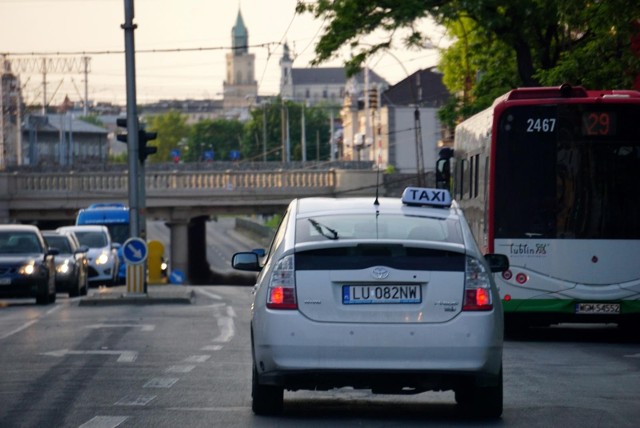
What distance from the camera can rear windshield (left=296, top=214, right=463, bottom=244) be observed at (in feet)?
35.9

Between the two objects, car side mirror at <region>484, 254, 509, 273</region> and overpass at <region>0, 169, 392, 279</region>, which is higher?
overpass at <region>0, 169, 392, 279</region>

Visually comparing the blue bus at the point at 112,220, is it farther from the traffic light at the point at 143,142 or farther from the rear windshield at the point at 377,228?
the rear windshield at the point at 377,228

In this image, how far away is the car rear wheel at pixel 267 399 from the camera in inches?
443

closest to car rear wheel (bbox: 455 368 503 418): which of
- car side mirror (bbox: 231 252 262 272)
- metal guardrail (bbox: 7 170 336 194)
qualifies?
car side mirror (bbox: 231 252 262 272)

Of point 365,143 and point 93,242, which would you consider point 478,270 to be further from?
point 365,143

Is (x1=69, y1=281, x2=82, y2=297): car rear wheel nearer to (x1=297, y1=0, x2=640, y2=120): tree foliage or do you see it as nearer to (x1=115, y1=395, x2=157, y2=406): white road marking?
(x1=297, y1=0, x2=640, y2=120): tree foliage

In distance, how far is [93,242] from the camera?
49.9 meters

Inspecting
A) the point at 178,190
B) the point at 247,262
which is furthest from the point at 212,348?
the point at 178,190

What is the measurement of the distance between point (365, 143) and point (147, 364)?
130 m

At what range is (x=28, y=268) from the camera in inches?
1227

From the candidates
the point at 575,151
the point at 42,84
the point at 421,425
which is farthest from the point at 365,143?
the point at 421,425

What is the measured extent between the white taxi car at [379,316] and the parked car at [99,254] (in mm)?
38771

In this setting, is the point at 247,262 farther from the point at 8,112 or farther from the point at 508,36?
the point at 8,112

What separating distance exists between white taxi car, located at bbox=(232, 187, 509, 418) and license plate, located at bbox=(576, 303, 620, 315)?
9.31 m
